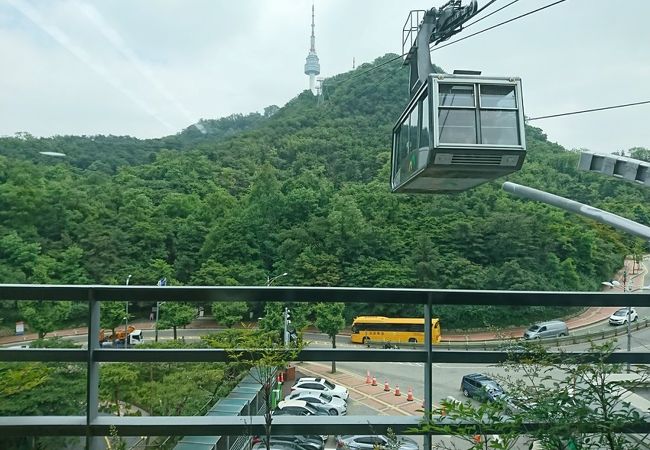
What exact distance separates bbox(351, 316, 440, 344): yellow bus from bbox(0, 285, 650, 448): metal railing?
0.06 m

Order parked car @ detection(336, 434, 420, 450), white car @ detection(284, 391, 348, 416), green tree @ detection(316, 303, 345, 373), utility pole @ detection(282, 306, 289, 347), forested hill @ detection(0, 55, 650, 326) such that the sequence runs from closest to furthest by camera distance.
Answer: parked car @ detection(336, 434, 420, 450) → utility pole @ detection(282, 306, 289, 347) → white car @ detection(284, 391, 348, 416) → green tree @ detection(316, 303, 345, 373) → forested hill @ detection(0, 55, 650, 326)

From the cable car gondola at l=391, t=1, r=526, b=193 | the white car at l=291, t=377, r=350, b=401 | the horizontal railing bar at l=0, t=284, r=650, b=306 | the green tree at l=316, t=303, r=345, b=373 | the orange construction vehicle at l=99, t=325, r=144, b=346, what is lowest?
the white car at l=291, t=377, r=350, b=401

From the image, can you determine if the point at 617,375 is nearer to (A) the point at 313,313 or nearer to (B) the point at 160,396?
(A) the point at 313,313

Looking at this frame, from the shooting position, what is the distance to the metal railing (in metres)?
1.42

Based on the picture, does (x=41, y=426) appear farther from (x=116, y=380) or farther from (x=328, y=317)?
(x=328, y=317)

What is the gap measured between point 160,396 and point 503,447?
48.3 inches

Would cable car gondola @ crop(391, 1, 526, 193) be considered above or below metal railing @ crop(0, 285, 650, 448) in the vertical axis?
above

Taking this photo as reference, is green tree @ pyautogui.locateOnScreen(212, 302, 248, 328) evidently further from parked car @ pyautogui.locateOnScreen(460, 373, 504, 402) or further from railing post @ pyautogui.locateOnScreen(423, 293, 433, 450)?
parked car @ pyautogui.locateOnScreen(460, 373, 504, 402)

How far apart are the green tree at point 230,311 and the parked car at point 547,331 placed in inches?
35.0

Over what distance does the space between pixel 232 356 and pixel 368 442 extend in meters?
0.49

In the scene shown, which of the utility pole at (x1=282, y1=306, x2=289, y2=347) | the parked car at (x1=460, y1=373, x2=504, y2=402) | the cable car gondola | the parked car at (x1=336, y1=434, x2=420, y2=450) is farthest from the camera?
the cable car gondola

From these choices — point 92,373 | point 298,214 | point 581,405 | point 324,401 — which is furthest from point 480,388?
point 298,214


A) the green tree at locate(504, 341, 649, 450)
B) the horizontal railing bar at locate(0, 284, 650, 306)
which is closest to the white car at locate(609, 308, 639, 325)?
the horizontal railing bar at locate(0, 284, 650, 306)

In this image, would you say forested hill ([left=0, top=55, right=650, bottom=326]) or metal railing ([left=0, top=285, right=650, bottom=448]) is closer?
metal railing ([left=0, top=285, right=650, bottom=448])
